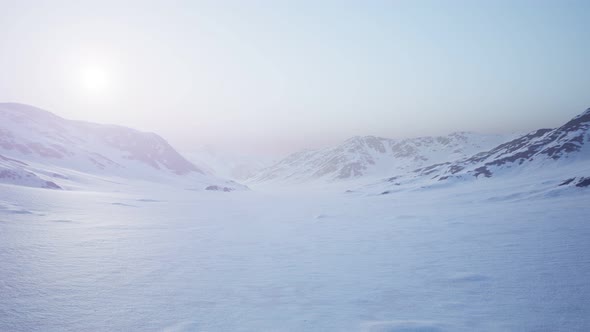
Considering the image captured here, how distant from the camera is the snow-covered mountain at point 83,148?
Answer: 89125 millimetres

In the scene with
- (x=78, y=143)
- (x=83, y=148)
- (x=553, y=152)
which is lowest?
(x=553, y=152)

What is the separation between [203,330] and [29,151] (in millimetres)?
113697

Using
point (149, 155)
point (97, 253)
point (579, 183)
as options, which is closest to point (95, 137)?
point (149, 155)

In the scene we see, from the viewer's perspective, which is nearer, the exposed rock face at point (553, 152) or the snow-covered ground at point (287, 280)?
the snow-covered ground at point (287, 280)

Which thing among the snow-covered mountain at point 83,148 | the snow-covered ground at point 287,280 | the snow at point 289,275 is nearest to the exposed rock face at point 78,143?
the snow-covered mountain at point 83,148

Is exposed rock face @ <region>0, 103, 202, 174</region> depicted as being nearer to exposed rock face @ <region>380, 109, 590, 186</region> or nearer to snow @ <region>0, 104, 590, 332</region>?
snow @ <region>0, 104, 590, 332</region>

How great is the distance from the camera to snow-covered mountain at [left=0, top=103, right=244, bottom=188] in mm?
89125

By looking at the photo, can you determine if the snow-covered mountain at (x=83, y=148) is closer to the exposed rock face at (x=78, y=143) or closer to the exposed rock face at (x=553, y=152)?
the exposed rock face at (x=78, y=143)

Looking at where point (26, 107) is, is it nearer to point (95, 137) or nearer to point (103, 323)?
point (95, 137)

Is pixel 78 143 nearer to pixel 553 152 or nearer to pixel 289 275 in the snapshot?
pixel 289 275

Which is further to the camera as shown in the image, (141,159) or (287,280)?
(141,159)

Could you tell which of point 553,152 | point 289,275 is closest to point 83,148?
point 289,275

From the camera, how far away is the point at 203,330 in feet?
A: 19.2

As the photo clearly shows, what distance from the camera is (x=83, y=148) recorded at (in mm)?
116625
